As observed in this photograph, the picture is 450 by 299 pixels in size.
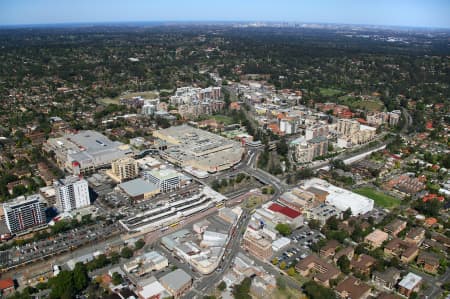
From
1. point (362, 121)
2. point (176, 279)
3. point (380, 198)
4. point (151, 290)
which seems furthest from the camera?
point (362, 121)

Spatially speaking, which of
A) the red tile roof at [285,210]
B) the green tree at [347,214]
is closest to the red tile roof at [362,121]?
the green tree at [347,214]

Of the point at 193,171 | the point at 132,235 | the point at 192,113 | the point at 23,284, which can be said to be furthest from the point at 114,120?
the point at 23,284

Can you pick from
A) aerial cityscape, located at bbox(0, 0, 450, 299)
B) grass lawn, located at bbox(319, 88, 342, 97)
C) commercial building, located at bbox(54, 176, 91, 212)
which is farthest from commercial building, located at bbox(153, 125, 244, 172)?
grass lawn, located at bbox(319, 88, 342, 97)

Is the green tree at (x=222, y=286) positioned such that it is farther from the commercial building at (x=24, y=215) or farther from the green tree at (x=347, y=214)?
the commercial building at (x=24, y=215)

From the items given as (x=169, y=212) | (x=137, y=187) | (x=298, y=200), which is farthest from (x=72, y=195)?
(x=298, y=200)

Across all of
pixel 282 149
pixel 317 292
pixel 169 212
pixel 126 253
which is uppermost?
pixel 282 149

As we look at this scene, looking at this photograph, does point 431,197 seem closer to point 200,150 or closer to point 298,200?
point 298,200
